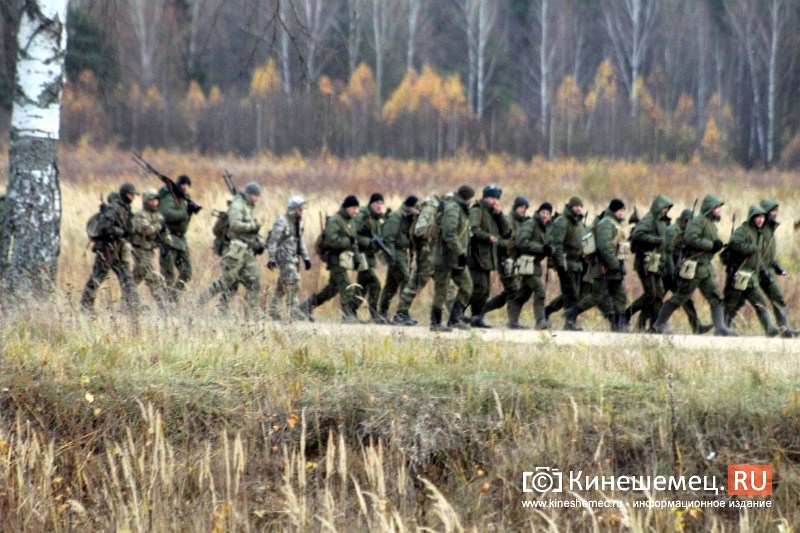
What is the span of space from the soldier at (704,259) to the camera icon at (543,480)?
5331 mm

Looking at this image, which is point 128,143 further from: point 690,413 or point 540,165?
point 690,413

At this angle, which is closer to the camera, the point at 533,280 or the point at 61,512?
the point at 61,512

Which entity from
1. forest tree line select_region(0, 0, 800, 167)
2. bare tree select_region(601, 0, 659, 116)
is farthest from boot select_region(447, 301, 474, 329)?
bare tree select_region(601, 0, 659, 116)

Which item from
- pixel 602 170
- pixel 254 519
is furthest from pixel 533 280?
pixel 602 170

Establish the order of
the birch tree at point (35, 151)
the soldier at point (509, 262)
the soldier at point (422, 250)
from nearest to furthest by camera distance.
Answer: the birch tree at point (35, 151)
the soldier at point (422, 250)
the soldier at point (509, 262)

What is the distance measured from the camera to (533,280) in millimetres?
12250

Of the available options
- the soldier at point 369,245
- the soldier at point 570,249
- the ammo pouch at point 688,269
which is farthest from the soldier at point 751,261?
the soldier at point 369,245

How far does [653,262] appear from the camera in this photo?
1198 centimetres

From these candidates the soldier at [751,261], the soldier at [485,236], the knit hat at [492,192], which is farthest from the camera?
the soldier at [485,236]

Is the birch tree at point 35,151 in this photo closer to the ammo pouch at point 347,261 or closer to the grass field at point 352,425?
the grass field at point 352,425

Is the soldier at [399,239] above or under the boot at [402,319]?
above

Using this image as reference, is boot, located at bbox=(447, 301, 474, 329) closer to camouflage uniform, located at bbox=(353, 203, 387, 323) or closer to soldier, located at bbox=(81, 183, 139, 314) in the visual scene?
camouflage uniform, located at bbox=(353, 203, 387, 323)

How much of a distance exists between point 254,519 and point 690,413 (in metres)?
3.02

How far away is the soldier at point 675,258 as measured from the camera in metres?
11.9
